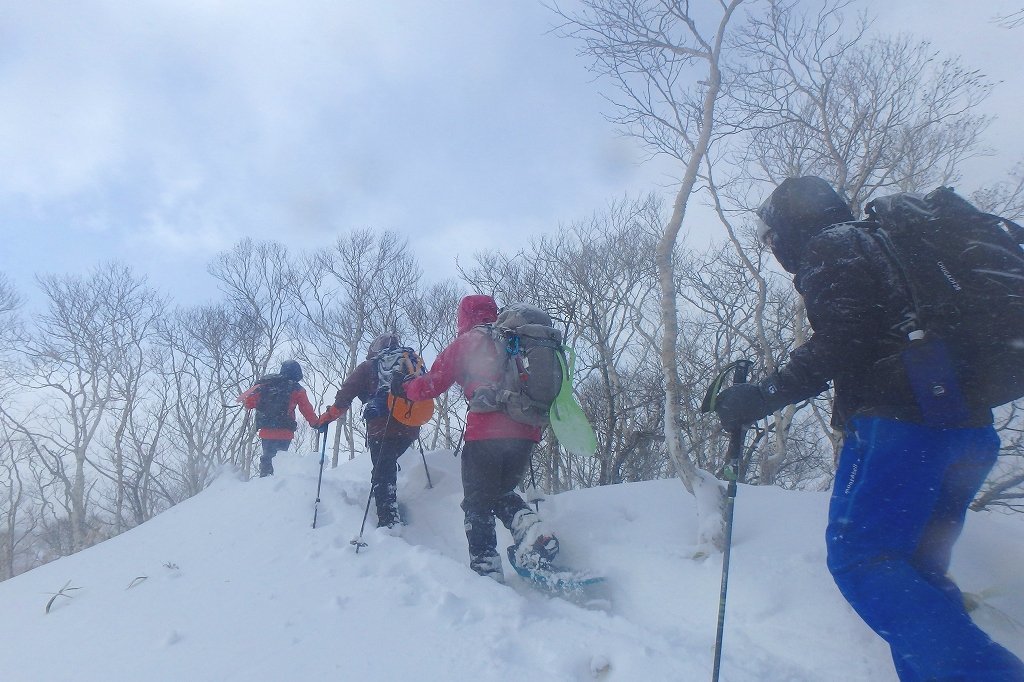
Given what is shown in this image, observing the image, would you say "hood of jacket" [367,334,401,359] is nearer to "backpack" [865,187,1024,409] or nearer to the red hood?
the red hood

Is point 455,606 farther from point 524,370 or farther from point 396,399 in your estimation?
point 396,399

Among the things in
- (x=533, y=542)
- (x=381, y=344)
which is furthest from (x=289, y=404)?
(x=533, y=542)

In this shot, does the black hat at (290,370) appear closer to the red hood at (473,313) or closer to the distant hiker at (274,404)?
the distant hiker at (274,404)

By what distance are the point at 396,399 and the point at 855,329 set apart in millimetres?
3631

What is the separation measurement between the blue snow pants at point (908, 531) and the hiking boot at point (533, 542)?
1921 mm

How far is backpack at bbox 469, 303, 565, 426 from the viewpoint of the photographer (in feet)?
12.9

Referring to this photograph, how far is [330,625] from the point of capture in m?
3.00

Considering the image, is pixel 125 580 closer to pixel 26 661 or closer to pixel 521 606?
pixel 26 661

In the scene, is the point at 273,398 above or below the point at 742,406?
above

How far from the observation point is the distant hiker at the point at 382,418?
4887mm

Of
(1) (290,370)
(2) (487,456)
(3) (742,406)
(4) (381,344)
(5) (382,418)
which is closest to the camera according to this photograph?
(3) (742,406)

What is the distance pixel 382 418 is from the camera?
515 cm

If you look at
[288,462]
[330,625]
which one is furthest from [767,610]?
[288,462]

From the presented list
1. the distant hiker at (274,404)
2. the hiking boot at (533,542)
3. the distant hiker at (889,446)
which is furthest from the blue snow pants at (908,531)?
the distant hiker at (274,404)
